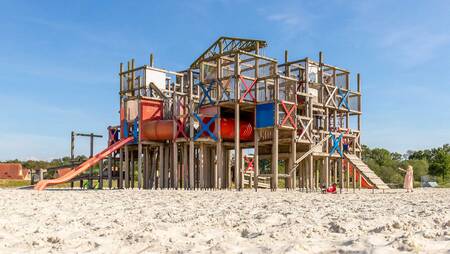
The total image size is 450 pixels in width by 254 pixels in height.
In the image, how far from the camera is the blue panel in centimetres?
2386

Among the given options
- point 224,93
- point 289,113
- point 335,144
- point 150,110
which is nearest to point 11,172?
point 150,110

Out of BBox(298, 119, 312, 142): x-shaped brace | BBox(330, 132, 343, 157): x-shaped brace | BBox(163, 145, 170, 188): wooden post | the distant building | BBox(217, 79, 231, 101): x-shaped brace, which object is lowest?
the distant building

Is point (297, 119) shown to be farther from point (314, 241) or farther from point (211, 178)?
point (314, 241)

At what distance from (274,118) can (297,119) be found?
78.0 inches

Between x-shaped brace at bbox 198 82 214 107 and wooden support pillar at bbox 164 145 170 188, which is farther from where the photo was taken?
wooden support pillar at bbox 164 145 170 188

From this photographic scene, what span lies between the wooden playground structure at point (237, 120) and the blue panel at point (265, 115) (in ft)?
0.14

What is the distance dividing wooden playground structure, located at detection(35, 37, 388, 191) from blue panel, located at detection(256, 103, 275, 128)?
4 cm

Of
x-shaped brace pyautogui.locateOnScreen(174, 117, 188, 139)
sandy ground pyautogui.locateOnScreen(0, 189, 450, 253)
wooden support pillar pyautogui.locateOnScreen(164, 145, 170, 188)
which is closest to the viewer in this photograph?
sandy ground pyautogui.locateOnScreen(0, 189, 450, 253)

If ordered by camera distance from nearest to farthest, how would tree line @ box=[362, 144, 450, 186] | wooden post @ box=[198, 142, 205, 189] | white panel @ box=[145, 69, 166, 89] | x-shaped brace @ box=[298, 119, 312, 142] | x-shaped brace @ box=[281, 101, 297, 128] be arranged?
x-shaped brace @ box=[281, 101, 297, 128], wooden post @ box=[198, 142, 205, 189], x-shaped brace @ box=[298, 119, 312, 142], white panel @ box=[145, 69, 166, 89], tree line @ box=[362, 144, 450, 186]

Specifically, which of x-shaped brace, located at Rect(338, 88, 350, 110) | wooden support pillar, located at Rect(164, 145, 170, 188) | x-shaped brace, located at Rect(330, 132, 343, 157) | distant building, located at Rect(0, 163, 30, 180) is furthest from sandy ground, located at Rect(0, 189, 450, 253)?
distant building, located at Rect(0, 163, 30, 180)

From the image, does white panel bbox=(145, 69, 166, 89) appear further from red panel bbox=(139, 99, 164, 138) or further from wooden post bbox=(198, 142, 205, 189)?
wooden post bbox=(198, 142, 205, 189)

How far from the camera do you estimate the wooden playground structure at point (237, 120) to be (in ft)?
79.9

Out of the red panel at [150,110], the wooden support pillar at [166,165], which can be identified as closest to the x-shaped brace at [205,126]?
the wooden support pillar at [166,165]

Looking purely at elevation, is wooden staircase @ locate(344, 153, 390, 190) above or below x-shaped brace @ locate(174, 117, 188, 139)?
below
